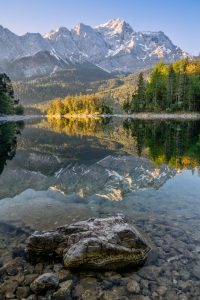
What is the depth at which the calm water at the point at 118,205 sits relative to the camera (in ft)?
17.2

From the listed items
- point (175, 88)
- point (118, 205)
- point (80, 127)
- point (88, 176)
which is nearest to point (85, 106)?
point (175, 88)

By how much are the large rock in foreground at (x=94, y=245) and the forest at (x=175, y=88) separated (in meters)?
66.8

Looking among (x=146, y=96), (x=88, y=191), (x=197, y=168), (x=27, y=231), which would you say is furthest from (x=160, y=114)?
(x=27, y=231)

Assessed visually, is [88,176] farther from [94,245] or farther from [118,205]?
[94,245]

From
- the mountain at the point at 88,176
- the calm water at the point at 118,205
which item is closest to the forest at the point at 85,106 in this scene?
the calm water at the point at 118,205

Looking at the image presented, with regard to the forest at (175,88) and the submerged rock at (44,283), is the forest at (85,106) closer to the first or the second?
the forest at (175,88)

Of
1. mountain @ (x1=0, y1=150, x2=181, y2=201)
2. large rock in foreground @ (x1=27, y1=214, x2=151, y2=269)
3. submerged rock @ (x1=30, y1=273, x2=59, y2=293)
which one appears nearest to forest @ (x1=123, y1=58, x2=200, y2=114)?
mountain @ (x1=0, y1=150, x2=181, y2=201)

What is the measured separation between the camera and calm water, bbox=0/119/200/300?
5.25 m

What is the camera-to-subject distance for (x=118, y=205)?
986 cm

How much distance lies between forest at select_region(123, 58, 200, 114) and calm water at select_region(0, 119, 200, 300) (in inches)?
2094

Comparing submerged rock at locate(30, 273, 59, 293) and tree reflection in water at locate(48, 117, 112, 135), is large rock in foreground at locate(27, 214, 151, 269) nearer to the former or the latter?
submerged rock at locate(30, 273, 59, 293)

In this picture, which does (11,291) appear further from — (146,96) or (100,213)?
(146,96)

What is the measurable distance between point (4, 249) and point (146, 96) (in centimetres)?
7720

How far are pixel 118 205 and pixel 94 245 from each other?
4.01 meters
